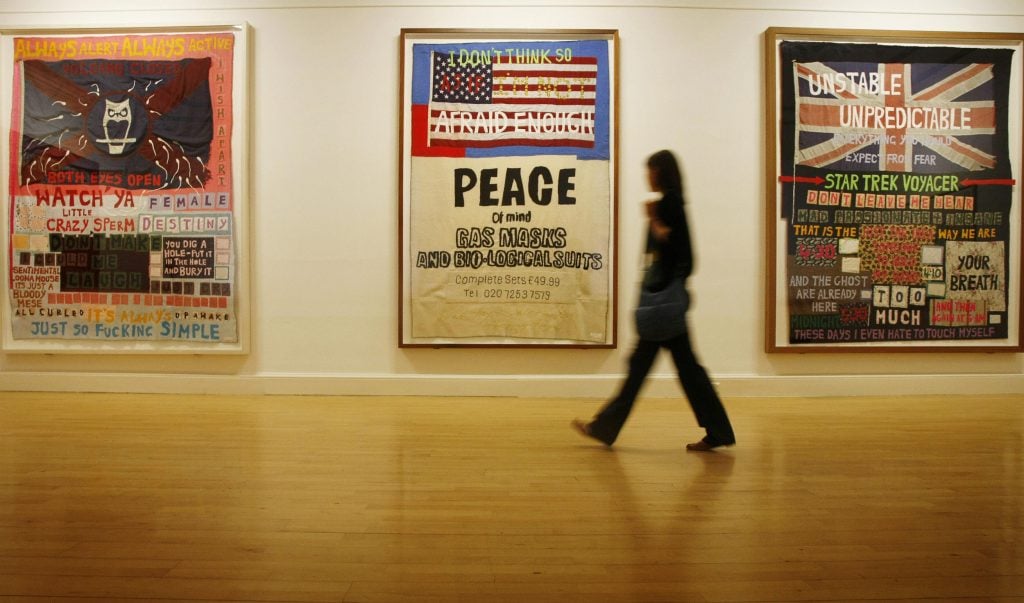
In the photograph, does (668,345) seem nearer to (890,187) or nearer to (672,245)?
(672,245)

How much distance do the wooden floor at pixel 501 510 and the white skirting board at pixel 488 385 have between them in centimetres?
73

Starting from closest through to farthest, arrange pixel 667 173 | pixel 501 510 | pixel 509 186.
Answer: pixel 501 510, pixel 667 173, pixel 509 186

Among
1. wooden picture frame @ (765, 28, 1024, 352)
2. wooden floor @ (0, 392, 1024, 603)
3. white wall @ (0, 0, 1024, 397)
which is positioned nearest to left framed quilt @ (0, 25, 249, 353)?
white wall @ (0, 0, 1024, 397)

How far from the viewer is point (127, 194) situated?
441cm

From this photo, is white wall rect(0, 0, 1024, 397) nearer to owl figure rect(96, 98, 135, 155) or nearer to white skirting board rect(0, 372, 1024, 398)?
white skirting board rect(0, 372, 1024, 398)

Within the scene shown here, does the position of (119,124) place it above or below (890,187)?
above

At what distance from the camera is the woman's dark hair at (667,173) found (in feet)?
8.84

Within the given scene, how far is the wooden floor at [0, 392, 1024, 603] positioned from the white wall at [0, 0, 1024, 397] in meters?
0.79

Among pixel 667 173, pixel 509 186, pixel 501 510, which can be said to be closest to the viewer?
pixel 501 510

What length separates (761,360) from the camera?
4.42 m

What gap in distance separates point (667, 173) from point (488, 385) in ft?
6.87

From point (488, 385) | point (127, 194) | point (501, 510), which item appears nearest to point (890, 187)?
point (488, 385)

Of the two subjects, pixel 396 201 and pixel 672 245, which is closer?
pixel 672 245

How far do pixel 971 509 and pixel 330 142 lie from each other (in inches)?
149
